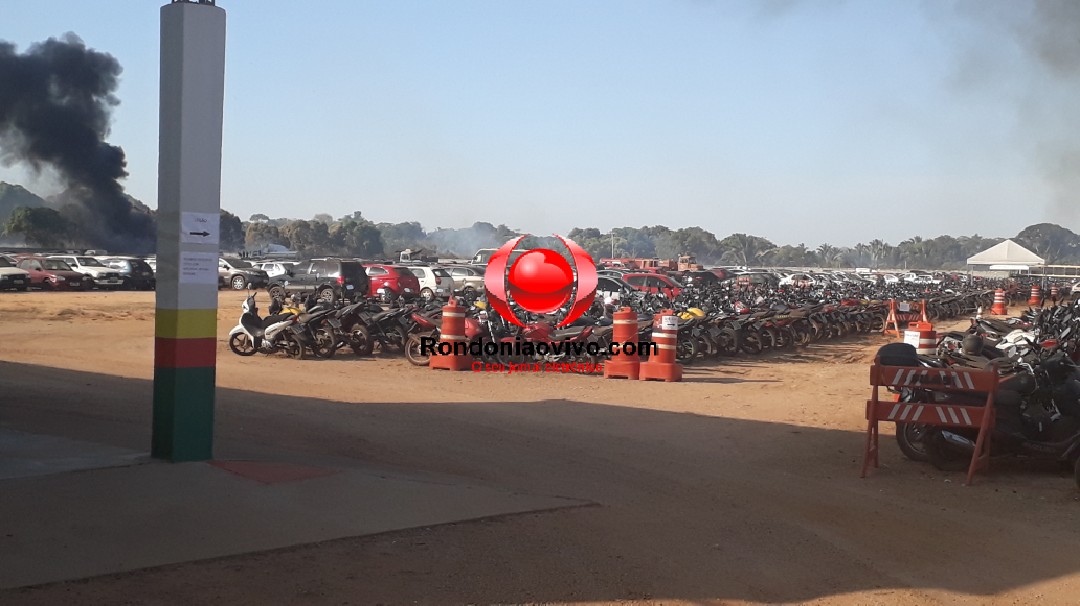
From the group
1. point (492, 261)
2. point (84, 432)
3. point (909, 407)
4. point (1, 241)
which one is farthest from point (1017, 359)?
point (1, 241)

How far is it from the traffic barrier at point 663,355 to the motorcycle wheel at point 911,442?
5.66 meters

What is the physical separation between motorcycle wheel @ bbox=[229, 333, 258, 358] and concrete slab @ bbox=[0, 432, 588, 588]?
10.3m

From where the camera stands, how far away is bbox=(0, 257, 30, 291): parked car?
3337 cm

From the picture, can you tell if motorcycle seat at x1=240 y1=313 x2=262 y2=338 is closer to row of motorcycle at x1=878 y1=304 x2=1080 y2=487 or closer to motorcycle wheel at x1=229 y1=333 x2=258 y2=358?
motorcycle wheel at x1=229 y1=333 x2=258 y2=358

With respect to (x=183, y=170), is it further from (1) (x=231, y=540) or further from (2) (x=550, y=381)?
(2) (x=550, y=381)

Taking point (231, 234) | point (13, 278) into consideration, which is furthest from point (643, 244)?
point (13, 278)

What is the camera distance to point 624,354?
597 inches

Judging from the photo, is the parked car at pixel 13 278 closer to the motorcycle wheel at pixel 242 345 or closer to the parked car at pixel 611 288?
the motorcycle wheel at pixel 242 345

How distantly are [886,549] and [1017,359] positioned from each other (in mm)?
4642

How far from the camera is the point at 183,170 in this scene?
22.8ft

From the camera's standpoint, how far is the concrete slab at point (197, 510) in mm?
5090

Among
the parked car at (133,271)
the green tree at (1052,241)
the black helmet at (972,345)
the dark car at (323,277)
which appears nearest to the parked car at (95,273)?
the parked car at (133,271)

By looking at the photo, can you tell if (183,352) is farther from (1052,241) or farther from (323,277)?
(1052,241)

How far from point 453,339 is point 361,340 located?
238cm
